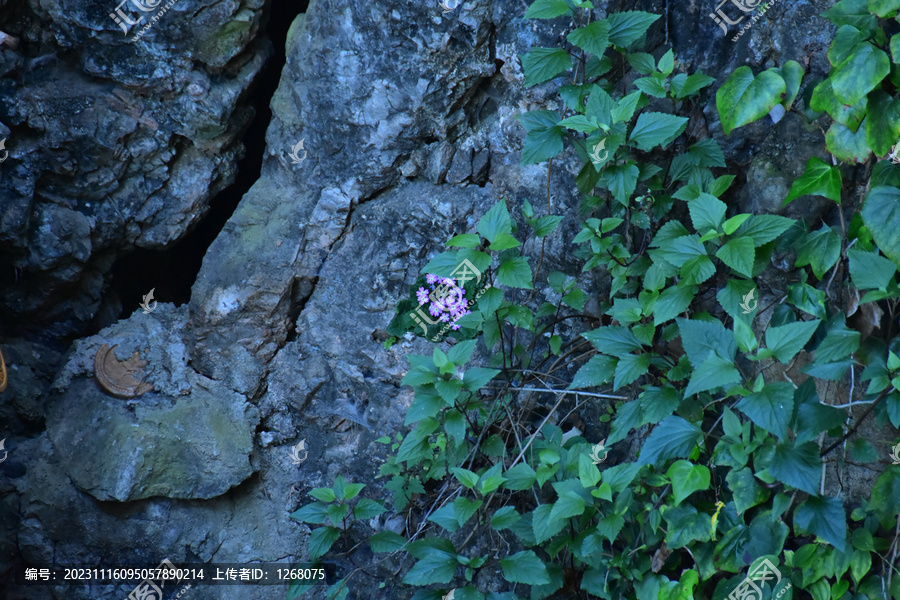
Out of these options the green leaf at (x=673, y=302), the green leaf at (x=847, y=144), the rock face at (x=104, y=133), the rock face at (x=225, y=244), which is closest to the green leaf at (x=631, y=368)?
the green leaf at (x=673, y=302)

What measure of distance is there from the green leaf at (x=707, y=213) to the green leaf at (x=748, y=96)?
0.60ft

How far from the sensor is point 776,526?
5.32 feet

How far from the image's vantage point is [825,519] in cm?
151

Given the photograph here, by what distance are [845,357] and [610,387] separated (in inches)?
33.7

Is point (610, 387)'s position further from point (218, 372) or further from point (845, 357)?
point (218, 372)

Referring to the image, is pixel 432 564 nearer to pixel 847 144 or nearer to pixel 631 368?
pixel 631 368

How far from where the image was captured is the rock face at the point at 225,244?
2701mm

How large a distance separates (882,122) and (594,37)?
2.72 feet

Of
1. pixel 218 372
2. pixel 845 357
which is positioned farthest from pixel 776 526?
pixel 218 372

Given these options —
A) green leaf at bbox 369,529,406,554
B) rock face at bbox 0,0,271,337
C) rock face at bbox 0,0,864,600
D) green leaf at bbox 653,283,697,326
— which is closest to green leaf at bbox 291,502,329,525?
green leaf at bbox 369,529,406,554

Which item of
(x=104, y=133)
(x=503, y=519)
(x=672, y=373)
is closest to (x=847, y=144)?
(x=672, y=373)

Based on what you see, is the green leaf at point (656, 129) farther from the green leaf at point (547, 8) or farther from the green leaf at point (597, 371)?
the green leaf at point (597, 371)

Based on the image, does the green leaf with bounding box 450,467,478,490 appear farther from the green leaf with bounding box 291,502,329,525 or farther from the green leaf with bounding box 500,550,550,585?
the green leaf with bounding box 291,502,329,525

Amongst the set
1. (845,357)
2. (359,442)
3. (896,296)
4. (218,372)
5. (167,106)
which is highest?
(167,106)
